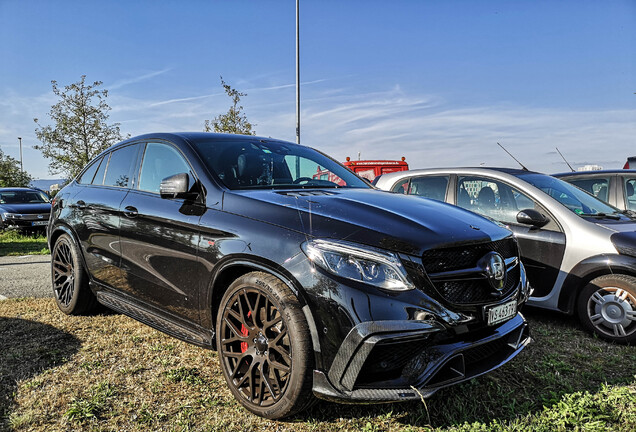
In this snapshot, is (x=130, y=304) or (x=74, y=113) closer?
(x=130, y=304)

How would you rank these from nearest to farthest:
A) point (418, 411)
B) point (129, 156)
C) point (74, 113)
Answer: point (418, 411)
point (129, 156)
point (74, 113)

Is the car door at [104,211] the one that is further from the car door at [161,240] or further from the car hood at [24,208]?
the car hood at [24,208]

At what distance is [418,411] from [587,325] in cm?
226

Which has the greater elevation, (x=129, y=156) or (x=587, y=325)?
(x=129, y=156)

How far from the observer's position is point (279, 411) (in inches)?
94.3

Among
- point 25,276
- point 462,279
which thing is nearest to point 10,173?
point 25,276

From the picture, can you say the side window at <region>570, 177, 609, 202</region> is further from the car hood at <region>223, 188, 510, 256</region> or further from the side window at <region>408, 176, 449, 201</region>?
the car hood at <region>223, 188, 510, 256</region>

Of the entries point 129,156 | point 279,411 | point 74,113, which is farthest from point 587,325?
point 74,113

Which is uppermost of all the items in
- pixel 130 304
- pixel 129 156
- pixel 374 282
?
pixel 129 156

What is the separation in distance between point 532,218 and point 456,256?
7.61 feet

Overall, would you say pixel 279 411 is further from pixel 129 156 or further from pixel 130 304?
pixel 129 156

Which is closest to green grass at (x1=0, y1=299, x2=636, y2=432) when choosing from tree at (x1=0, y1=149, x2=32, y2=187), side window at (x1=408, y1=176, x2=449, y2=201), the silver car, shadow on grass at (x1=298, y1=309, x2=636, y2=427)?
shadow on grass at (x1=298, y1=309, x2=636, y2=427)

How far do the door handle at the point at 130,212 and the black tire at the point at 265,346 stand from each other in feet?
4.08

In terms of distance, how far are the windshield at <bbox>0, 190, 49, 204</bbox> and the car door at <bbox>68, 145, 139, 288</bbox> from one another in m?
11.9
